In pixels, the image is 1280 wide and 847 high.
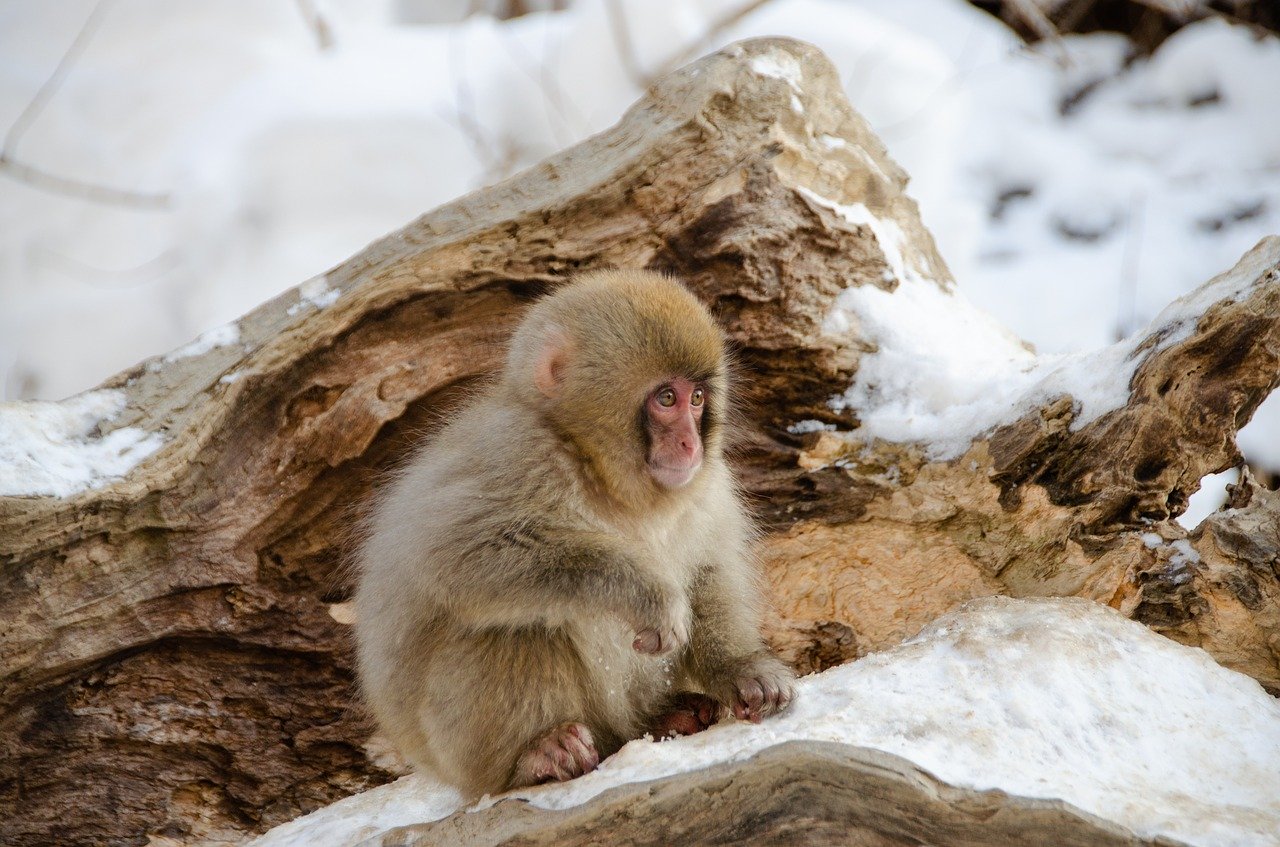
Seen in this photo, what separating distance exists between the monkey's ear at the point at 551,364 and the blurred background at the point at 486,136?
3437 millimetres

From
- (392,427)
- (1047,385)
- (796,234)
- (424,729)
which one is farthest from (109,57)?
(1047,385)

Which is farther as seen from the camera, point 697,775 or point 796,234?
point 796,234

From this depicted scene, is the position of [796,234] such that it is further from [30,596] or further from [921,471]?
[30,596]

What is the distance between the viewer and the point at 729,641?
373 centimetres

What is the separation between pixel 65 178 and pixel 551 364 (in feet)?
14.9

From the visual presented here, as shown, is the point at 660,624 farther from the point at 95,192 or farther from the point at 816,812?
the point at 95,192

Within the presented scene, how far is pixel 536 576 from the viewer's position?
3.29 m

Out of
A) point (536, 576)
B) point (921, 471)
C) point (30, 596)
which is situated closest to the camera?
point (536, 576)

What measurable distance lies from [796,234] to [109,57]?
493cm

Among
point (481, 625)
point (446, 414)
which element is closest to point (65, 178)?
point (446, 414)

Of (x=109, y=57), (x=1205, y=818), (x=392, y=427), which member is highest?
(x=109, y=57)

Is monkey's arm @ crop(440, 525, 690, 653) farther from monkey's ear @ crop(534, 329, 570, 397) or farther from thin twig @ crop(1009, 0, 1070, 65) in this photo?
thin twig @ crop(1009, 0, 1070, 65)

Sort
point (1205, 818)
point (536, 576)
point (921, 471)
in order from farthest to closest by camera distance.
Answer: point (921, 471) < point (536, 576) < point (1205, 818)

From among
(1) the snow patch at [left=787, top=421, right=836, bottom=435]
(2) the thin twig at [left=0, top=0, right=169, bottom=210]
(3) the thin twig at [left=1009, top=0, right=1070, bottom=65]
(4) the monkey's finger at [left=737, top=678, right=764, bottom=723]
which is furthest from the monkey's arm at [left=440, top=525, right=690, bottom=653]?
(3) the thin twig at [left=1009, top=0, right=1070, bottom=65]
